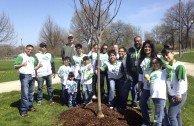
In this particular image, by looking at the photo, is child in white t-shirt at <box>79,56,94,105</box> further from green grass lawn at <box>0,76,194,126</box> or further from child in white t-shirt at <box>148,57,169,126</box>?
child in white t-shirt at <box>148,57,169,126</box>

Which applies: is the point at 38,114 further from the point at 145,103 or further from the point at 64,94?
the point at 145,103

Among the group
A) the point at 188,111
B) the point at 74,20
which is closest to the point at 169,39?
the point at 74,20

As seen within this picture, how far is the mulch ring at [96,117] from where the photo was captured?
6676 millimetres

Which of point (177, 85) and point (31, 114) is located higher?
point (177, 85)

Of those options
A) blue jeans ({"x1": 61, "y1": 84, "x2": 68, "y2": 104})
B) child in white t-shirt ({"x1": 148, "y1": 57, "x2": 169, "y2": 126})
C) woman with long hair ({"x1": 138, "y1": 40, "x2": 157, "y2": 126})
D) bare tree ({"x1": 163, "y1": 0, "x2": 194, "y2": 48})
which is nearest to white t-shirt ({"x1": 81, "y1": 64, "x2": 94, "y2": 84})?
blue jeans ({"x1": 61, "y1": 84, "x2": 68, "y2": 104})

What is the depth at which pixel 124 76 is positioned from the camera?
778cm

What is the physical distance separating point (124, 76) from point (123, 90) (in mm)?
390

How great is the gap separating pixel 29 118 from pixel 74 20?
107 feet

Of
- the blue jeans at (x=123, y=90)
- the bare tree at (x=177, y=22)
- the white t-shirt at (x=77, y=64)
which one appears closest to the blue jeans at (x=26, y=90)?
the white t-shirt at (x=77, y=64)

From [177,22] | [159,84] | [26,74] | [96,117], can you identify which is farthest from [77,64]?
[177,22]

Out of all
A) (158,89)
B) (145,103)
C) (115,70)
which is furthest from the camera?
(115,70)

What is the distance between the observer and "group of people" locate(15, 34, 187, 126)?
557cm

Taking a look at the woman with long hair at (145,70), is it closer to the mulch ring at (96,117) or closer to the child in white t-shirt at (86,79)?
the mulch ring at (96,117)

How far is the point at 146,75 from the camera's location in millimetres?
6160
